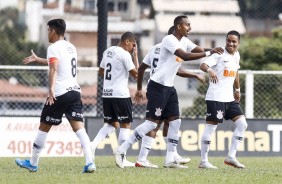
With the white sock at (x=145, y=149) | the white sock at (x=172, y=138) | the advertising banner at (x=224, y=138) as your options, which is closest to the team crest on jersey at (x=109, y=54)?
the white sock at (x=145, y=149)

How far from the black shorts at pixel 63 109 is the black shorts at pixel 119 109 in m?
2.50

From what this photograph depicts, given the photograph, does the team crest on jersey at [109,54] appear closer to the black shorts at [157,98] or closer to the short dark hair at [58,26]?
the black shorts at [157,98]

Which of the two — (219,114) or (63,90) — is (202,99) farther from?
(63,90)

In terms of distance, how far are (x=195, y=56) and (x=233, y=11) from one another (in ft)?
239

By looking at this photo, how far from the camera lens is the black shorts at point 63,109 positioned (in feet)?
52.6

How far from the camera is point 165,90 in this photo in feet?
57.2

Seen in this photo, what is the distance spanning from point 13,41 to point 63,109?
192 feet

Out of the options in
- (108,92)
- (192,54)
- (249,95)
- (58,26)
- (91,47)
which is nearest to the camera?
(58,26)

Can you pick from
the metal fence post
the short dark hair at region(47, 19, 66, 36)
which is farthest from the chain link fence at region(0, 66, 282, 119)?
the short dark hair at region(47, 19, 66, 36)

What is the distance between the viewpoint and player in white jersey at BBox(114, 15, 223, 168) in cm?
1709

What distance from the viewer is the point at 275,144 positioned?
78.8 ft

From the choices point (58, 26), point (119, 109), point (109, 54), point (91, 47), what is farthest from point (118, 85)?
point (91, 47)

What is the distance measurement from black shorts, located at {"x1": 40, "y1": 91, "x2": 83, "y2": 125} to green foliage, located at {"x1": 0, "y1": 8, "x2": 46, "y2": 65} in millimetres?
39486

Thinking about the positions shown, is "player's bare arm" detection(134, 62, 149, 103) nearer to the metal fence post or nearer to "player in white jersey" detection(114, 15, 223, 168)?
"player in white jersey" detection(114, 15, 223, 168)
